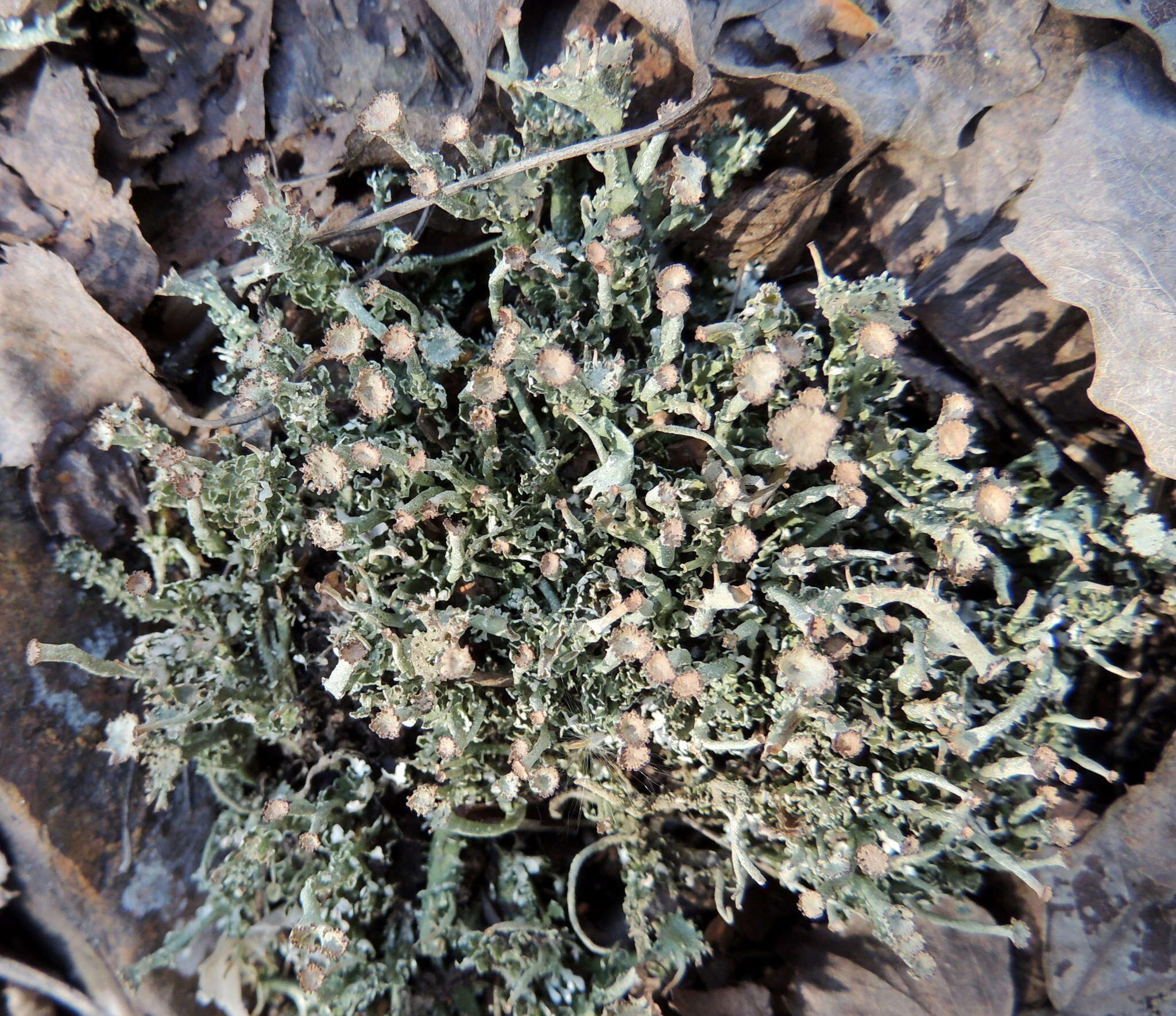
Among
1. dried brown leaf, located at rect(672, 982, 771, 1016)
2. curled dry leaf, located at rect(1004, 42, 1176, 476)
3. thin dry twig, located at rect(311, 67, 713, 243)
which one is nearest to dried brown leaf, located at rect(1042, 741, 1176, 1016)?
dried brown leaf, located at rect(672, 982, 771, 1016)

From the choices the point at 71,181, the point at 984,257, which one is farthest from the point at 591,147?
the point at 71,181

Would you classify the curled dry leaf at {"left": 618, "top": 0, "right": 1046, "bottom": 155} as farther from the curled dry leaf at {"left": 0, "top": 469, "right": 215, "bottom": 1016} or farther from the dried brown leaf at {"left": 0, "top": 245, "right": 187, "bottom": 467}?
the curled dry leaf at {"left": 0, "top": 469, "right": 215, "bottom": 1016}

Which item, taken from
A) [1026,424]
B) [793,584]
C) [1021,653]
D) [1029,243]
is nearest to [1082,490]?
[1026,424]

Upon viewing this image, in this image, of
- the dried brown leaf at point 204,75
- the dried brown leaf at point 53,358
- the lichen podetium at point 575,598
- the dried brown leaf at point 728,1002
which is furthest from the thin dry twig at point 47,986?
the dried brown leaf at point 204,75

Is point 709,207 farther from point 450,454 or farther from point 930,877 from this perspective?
point 930,877

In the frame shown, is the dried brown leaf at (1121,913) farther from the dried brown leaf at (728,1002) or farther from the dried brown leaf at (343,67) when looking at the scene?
the dried brown leaf at (343,67)
